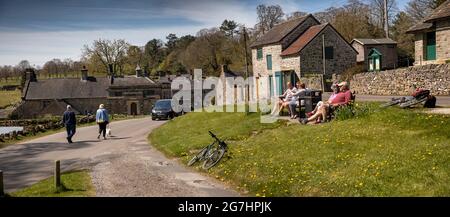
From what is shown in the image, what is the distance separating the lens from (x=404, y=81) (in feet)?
77.2

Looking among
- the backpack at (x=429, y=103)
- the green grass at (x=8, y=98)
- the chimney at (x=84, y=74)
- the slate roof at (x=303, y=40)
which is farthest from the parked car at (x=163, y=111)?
the green grass at (x=8, y=98)

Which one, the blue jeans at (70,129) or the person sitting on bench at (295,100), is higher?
the person sitting on bench at (295,100)

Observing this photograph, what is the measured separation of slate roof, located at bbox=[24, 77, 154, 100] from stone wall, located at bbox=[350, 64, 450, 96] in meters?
37.2

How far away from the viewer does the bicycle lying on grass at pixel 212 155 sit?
12039 mm

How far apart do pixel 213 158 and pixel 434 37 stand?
22838 millimetres

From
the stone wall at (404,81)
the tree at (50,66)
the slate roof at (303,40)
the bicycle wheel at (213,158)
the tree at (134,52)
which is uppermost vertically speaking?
the slate roof at (303,40)

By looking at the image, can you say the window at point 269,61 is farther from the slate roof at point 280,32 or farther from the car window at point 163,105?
the car window at point 163,105

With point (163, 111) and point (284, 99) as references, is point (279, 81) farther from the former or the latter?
point (284, 99)

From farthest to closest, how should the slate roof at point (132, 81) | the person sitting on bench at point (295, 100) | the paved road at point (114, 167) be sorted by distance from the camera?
1. the slate roof at point (132, 81)
2. the person sitting on bench at point (295, 100)
3. the paved road at point (114, 167)

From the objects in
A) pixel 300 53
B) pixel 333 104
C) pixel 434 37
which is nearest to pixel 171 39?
pixel 333 104

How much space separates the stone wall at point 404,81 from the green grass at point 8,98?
49183 millimetres

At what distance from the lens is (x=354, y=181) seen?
8141 mm
